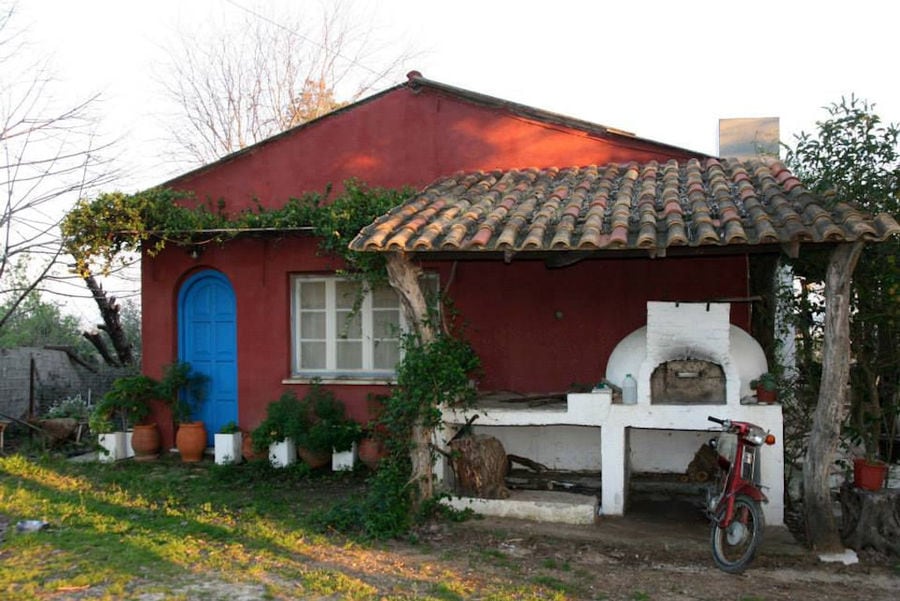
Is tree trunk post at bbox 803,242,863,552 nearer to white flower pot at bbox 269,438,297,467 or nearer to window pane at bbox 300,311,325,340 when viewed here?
white flower pot at bbox 269,438,297,467

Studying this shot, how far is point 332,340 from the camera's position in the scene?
33.3 ft

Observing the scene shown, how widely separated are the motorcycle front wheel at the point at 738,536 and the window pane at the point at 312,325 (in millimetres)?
5826

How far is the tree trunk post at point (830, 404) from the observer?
6.18 m

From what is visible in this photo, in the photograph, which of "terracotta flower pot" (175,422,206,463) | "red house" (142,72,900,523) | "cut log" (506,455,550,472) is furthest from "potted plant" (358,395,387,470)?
"terracotta flower pot" (175,422,206,463)

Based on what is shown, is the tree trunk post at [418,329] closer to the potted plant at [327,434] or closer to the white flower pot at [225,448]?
the potted plant at [327,434]

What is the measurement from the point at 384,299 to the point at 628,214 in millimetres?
4037

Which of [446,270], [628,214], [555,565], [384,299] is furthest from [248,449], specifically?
[628,214]

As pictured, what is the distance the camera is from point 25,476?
9320 mm

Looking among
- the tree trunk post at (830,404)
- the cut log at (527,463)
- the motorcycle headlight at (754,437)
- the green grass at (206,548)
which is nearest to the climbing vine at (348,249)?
the green grass at (206,548)

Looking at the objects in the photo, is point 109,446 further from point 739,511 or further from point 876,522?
point 876,522

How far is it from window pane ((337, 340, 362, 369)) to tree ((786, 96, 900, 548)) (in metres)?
5.48

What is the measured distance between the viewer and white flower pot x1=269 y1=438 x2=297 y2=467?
959 centimetres

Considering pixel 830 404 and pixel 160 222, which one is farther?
pixel 160 222

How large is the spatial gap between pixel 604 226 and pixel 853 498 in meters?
3.10
